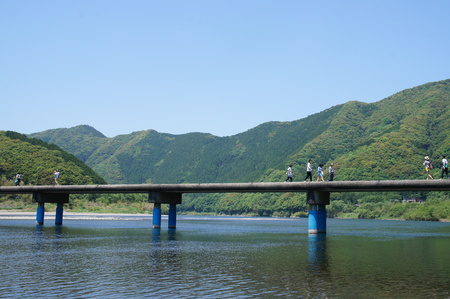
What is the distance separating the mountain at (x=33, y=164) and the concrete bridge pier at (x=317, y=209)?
116051mm

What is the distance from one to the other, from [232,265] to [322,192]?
102 ft

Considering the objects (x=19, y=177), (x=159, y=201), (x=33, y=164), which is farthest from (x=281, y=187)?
(x=33, y=164)

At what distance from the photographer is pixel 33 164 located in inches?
6511

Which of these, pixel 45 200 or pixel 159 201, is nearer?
pixel 159 201

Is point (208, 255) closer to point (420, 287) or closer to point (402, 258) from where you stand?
point (402, 258)

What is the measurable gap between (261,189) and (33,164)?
123 m

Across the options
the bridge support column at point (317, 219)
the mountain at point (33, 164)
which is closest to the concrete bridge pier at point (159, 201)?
the bridge support column at point (317, 219)

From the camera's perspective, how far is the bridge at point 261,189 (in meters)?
53.8

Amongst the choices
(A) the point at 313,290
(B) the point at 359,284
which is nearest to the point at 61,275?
(A) the point at 313,290

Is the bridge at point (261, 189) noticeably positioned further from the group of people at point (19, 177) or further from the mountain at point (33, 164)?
the mountain at point (33, 164)

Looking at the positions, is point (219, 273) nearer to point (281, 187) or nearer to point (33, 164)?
point (281, 187)

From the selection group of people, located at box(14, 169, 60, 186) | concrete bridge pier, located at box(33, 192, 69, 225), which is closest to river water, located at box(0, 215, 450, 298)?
group of people, located at box(14, 169, 60, 186)

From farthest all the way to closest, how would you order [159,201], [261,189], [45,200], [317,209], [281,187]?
1. [45,200]
2. [159,201]
3. [261,189]
4. [317,209]
5. [281,187]

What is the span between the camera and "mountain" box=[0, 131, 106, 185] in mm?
158250
